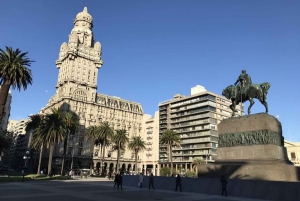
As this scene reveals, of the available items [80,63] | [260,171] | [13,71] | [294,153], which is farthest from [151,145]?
[260,171]

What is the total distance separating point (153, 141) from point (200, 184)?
10584 cm

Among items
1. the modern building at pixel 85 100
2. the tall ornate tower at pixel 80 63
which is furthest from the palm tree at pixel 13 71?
the tall ornate tower at pixel 80 63

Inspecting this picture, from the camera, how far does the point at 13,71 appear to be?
1604 inches

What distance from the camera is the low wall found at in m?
18.3

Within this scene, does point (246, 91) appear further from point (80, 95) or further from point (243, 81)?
point (80, 95)

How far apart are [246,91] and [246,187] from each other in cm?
1134

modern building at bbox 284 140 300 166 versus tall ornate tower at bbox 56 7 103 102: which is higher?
tall ornate tower at bbox 56 7 103 102

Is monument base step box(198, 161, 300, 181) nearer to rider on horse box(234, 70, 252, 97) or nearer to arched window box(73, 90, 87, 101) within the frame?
rider on horse box(234, 70, 252, 97)

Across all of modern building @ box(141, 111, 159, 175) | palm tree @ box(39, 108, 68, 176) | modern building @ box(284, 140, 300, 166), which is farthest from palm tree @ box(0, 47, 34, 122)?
modern building @ box(141, 111, 159, 175)

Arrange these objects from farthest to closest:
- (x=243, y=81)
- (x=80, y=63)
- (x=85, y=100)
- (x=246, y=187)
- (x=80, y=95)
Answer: (x=80, y=63)
(x=85, y=100)
(x=80, y=95)
(x=243, y=81)
(x=246, y=187)

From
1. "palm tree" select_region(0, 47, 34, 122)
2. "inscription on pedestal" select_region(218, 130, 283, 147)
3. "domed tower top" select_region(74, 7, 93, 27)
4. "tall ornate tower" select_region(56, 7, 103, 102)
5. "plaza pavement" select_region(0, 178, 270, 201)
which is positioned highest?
"domed tower top" select_region(74, 7, 93, 27)

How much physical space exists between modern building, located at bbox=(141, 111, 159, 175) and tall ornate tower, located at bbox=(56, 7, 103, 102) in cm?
3394

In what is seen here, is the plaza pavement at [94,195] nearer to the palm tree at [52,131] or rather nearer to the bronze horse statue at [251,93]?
the bronze horse statue at [251,93]

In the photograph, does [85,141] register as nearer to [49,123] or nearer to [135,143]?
[135,143]
